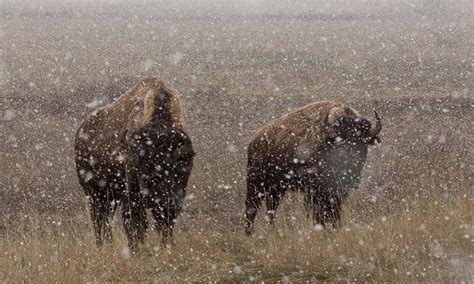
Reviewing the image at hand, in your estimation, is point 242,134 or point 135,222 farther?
point 242,134

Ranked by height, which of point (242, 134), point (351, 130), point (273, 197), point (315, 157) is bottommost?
point (242, 134)

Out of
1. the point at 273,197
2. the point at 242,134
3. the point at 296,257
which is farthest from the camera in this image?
the point at 242,134

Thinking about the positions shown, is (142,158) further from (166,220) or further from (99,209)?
(99,209)

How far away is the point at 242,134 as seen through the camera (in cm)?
1584

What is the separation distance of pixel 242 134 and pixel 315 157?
25.7 feet

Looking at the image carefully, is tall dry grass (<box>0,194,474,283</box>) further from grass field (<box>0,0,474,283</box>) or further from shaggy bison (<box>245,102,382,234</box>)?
shaggy bison (<box>245,102,382,234</box>)

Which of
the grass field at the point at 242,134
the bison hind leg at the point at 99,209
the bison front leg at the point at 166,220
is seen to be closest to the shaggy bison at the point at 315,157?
the grass field at the point at 242,134

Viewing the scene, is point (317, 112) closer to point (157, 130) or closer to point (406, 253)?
point (157, 130)

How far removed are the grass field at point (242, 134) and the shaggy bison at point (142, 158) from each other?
0.36 meters

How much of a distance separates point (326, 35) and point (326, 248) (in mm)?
30253

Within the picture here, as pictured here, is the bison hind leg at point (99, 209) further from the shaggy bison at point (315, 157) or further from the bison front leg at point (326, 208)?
the bison front leg at point (326, 208)

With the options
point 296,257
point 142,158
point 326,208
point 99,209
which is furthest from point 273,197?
point 296,257

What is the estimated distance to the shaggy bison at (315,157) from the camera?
786cm

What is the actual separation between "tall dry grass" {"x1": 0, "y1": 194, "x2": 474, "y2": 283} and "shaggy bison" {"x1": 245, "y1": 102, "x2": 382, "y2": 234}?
1371 millimetres
